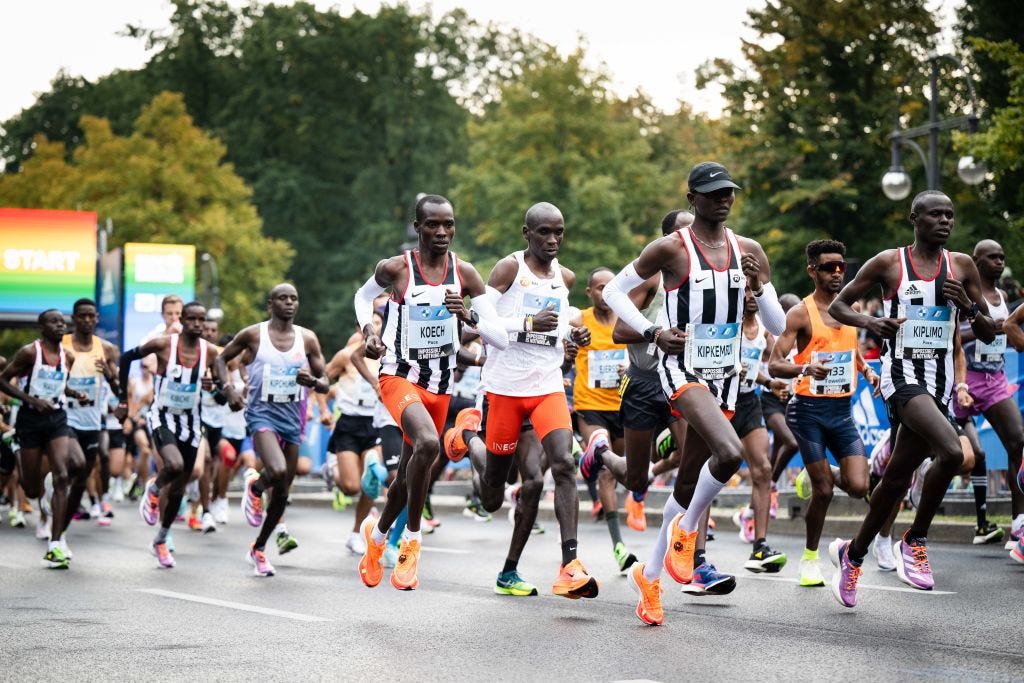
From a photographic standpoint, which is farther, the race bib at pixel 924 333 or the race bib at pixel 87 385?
the race bib at pixel 87 385

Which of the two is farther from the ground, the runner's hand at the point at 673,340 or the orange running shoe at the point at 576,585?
the runner's hand at the point at 673,340

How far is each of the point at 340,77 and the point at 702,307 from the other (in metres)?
53.3

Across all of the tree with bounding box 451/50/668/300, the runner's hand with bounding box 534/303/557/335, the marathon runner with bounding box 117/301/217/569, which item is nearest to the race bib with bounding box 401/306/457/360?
the runner's hand with bounding box 534/303/557/335

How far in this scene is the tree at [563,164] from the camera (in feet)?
164

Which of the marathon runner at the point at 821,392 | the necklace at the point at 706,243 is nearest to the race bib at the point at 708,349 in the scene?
the necklace at the point at 706,243

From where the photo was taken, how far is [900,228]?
116ft

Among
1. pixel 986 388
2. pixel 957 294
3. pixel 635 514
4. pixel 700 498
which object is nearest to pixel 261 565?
pixel 635 514

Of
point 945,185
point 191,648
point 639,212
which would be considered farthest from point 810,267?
point 639,212

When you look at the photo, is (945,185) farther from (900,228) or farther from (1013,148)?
(1013,148)

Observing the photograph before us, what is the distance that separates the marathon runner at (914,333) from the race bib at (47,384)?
7.40 metres

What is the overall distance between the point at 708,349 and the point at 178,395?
658 centimetres

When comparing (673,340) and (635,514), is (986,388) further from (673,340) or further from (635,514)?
(673,340)

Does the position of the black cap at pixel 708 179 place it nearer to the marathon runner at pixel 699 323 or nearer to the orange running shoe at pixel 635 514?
the marathon runner at pixel 699 323

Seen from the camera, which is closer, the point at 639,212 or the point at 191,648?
the point at 191,648
